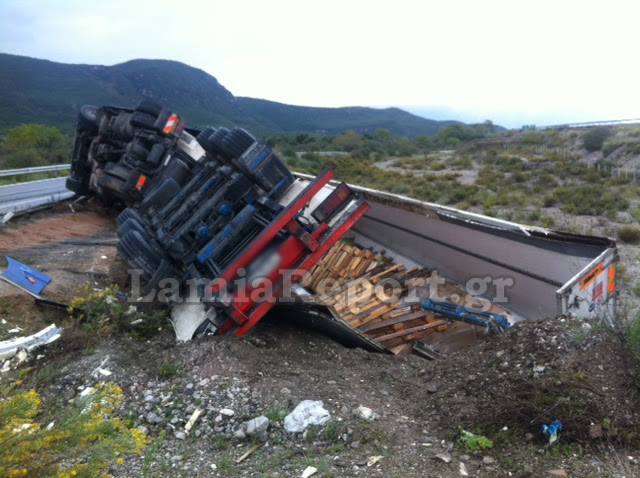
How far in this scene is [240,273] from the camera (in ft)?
16.8

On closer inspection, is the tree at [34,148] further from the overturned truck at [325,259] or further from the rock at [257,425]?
the rock at [257,425]

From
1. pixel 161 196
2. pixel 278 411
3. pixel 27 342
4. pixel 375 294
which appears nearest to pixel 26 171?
pixel 161 196

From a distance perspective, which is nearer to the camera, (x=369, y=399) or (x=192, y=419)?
(x=192, y=419)

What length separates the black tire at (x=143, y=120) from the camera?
7.92m

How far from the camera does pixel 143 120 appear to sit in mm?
7957

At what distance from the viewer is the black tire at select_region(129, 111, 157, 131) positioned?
7.92 metres

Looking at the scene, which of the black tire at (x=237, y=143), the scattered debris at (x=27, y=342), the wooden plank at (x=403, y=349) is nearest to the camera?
the scattered debris at (x=27, y=342)

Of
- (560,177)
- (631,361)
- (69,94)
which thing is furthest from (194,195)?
(69,94)

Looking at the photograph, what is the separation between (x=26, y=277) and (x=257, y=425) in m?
3.95

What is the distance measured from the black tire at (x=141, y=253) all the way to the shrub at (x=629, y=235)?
975cm

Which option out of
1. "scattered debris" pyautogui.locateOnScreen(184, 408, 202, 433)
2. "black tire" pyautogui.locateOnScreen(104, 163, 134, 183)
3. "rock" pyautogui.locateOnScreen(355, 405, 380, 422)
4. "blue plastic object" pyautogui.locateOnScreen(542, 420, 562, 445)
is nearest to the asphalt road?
"black tire" pyautogui.locateOnScreen(104, 163, 134, 183)

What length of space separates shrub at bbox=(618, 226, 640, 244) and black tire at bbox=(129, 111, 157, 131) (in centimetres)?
963

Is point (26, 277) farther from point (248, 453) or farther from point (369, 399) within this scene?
point (369, 399)

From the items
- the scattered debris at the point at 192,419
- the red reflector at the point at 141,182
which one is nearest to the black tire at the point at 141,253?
the red reflector at the point at 141,182
